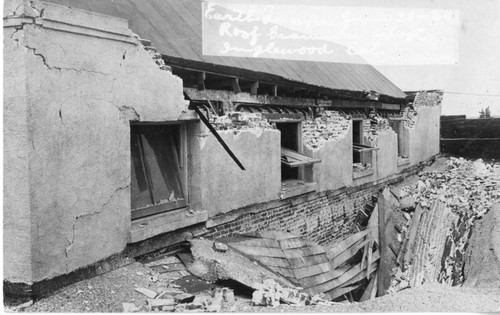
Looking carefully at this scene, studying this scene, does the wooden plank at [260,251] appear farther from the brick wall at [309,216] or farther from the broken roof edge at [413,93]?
the broken roof edge at [413,93]

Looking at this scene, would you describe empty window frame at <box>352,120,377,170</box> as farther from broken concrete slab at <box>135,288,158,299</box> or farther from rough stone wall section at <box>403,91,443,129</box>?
broken concrete slab at <box>135,288,158,299</box>

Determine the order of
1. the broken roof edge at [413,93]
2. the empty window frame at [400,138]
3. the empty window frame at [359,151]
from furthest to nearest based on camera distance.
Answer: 1. the broken roof edge at [413,93]
2. the empty window frame at [400,138]
3. the empty window frame at [359,151]

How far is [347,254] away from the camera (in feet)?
26.2

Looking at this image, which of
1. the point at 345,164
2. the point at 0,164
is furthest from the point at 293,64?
the point at 0,164

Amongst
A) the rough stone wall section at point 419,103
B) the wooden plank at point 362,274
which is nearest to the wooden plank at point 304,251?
the wooden plank at point 362,274

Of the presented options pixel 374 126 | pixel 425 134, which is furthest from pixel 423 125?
pixel 374 126

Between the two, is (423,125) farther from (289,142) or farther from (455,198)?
(289,142)

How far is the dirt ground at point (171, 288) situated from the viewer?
3820mm

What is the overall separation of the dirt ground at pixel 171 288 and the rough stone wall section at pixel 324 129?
3.82 metres

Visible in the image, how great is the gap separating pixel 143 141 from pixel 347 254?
4.66 meters

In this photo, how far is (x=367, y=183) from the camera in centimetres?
1065

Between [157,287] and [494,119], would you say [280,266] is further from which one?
[494,119]

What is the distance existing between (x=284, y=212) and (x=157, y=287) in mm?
3585

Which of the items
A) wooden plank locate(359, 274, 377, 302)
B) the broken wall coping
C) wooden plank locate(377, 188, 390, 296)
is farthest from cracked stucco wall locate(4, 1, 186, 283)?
wooden plank locate(377, 188, 390, 296)
